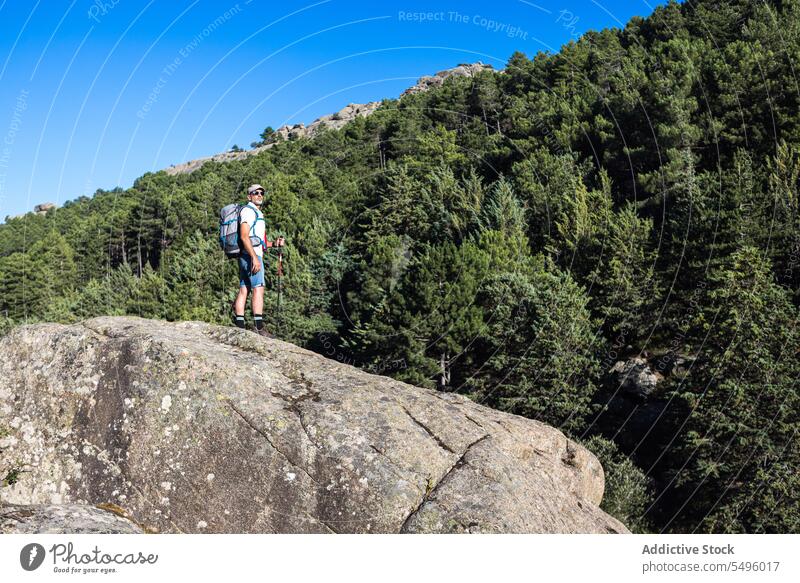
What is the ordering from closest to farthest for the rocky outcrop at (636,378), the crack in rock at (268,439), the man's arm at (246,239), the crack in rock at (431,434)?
the crack in rock at (268,439) < the crack in rock at (431,434) < the man's arm at (246,239) < the rocky outcrop at (636,378)

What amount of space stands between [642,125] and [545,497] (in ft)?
245

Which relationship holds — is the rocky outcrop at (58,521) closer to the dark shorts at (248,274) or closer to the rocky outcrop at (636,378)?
the dark shorts at (248,274)

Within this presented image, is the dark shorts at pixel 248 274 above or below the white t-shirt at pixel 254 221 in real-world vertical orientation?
below

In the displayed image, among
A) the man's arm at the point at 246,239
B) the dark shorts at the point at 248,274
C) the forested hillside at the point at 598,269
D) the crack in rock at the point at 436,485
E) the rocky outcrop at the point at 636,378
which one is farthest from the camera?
the rocky outcrop at the point at 636,378

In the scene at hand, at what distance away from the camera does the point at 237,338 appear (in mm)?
13117

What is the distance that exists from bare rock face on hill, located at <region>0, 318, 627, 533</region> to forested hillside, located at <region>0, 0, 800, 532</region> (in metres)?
38.4

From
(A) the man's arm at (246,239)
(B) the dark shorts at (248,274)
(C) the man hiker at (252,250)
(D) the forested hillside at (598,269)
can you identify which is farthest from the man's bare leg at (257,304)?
(D) the forested hillside at (598,269)

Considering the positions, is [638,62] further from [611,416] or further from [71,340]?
[71,340]

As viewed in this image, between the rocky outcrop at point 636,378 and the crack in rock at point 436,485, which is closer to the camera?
Answer: the crack in rock at point 436,485

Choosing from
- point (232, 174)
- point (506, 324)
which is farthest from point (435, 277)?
point (232, 174)

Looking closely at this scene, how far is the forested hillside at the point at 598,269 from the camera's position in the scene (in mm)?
46719

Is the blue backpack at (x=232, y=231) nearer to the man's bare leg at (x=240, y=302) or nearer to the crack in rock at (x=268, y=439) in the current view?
the man's bare leg at (x=240, y=302)

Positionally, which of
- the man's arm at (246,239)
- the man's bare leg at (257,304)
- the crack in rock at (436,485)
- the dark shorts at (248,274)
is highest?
the man's arm at (246,239)

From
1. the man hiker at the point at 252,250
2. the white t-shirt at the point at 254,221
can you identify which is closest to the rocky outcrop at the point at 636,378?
the man hiker at the point at 252,250
